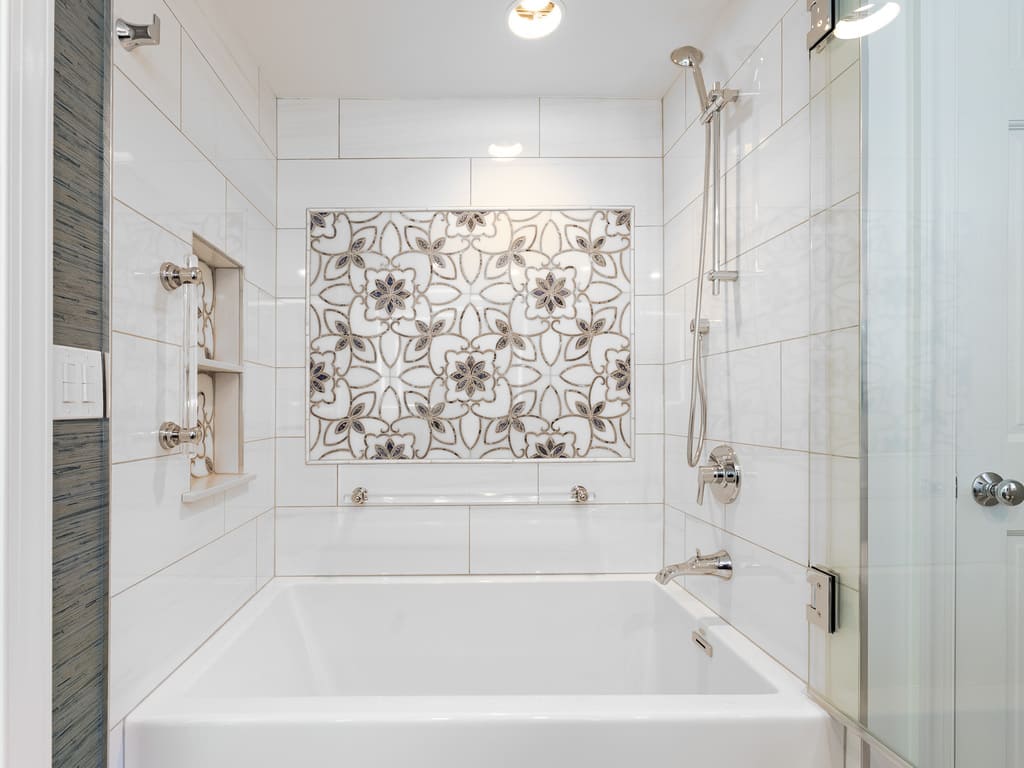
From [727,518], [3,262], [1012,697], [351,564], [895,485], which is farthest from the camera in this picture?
[351,564]

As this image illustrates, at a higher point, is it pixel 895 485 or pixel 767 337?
pixel 767 337

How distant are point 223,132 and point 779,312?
1.60m

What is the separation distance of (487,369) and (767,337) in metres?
1.07

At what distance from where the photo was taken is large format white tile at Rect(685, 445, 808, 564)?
1.46 m

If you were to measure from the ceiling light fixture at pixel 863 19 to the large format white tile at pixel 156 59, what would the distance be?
1.39 metres

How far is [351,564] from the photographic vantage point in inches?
94.0

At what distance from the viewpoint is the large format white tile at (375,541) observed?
2385 mm

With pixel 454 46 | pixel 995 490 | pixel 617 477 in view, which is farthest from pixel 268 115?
pixel 995 490

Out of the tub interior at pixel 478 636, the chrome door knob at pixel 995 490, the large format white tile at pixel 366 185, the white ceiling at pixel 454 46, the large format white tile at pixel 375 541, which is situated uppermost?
the white ceiling at pixel 454 46

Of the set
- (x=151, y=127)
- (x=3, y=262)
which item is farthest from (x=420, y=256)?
(x=3, y=262)

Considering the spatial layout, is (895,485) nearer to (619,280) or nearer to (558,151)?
(619,280)

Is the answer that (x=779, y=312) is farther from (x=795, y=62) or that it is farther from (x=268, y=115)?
(x=268, y=115)

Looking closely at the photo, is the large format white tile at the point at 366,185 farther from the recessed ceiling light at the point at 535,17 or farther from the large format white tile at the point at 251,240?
the recessed ceiling light at the point at 535,17

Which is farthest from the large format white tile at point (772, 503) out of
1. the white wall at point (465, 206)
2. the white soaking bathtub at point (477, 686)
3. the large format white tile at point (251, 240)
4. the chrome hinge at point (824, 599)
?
the large format white tile at point (251, 240)
